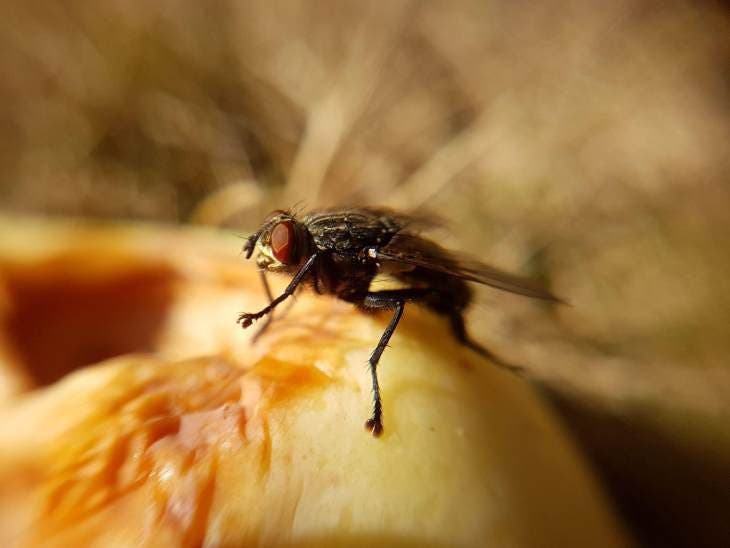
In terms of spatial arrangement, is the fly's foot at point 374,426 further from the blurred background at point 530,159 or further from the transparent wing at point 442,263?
the blurred background at point 530,159

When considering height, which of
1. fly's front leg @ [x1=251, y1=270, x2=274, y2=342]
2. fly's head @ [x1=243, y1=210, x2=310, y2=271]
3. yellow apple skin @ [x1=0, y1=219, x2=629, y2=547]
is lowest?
yellow apple skin @ [x1=0, y1=219, x2=629, y2=547]

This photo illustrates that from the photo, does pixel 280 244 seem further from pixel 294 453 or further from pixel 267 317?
pixel 294 453

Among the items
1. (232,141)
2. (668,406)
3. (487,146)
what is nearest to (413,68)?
(487,146)

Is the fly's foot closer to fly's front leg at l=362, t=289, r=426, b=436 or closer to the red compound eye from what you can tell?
fly's front leg at l=362, t=289, r=426, b=436

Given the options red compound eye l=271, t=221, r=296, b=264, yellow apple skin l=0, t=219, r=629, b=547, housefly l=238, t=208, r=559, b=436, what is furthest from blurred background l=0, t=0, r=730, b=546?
red compound eye l=271, t=221, r=296, b=264

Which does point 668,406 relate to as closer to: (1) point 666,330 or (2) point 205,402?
(1) point 666,330

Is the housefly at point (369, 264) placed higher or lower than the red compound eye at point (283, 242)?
lower

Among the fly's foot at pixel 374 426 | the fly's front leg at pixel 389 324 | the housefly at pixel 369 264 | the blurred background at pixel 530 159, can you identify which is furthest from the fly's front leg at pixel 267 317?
the blurred background at pixel 530 159
